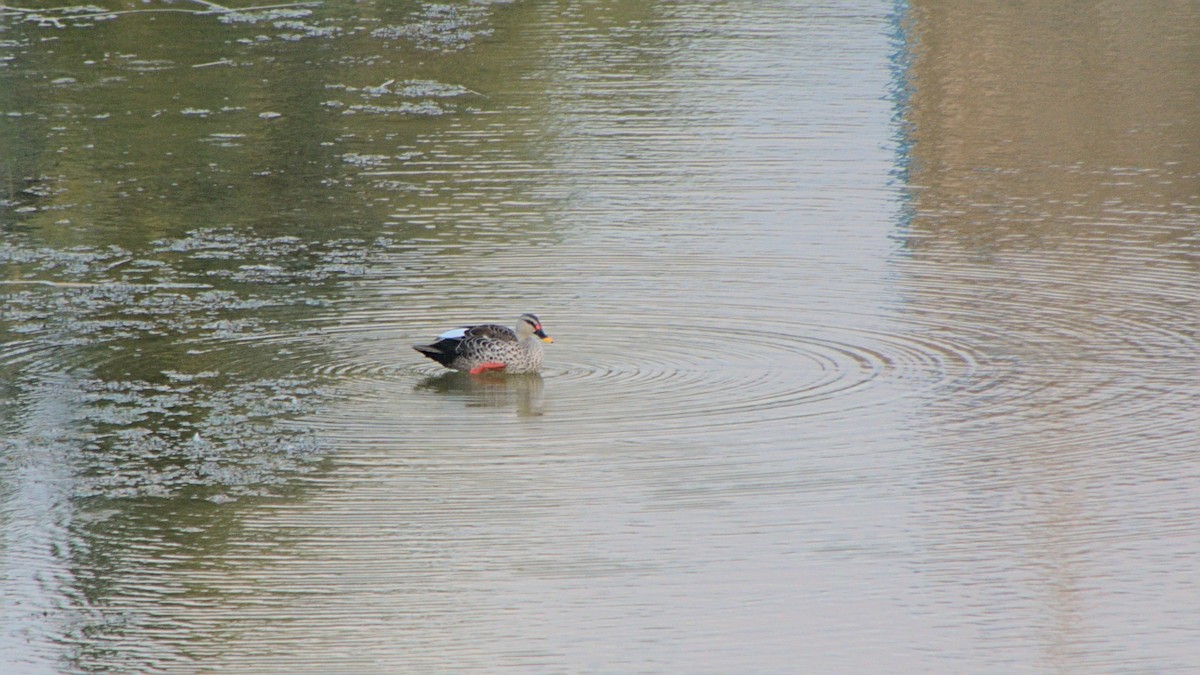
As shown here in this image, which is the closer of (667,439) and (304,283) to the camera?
(667,439)

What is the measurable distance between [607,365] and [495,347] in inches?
27.5

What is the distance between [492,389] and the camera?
37.8ft

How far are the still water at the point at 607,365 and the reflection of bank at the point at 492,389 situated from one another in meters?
0.04

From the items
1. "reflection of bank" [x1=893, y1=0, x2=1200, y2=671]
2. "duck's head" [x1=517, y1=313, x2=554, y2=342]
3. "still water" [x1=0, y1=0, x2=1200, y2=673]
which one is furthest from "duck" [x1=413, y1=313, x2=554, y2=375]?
"reflection of bank" [x1=893, y1=0, x2=1200, y2=671]

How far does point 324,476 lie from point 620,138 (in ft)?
30.7

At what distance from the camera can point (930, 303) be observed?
12797mm

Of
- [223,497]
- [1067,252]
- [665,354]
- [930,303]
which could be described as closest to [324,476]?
[223,497]

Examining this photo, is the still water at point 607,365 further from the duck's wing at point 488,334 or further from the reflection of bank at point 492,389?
the duck's wing at point 488,334

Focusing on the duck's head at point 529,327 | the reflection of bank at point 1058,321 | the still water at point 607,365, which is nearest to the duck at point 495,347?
the duck's head at point 529,327

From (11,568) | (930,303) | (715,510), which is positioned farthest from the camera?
(930,303)

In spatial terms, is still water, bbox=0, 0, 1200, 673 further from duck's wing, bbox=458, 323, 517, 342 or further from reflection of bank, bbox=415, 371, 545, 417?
duck's wing, bbox=458, 323, 517, 342

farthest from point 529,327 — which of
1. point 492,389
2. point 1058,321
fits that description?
point 1058,321

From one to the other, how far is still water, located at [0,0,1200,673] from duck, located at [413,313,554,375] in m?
0.16

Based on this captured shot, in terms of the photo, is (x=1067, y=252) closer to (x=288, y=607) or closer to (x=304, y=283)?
(x=304, y=283)
